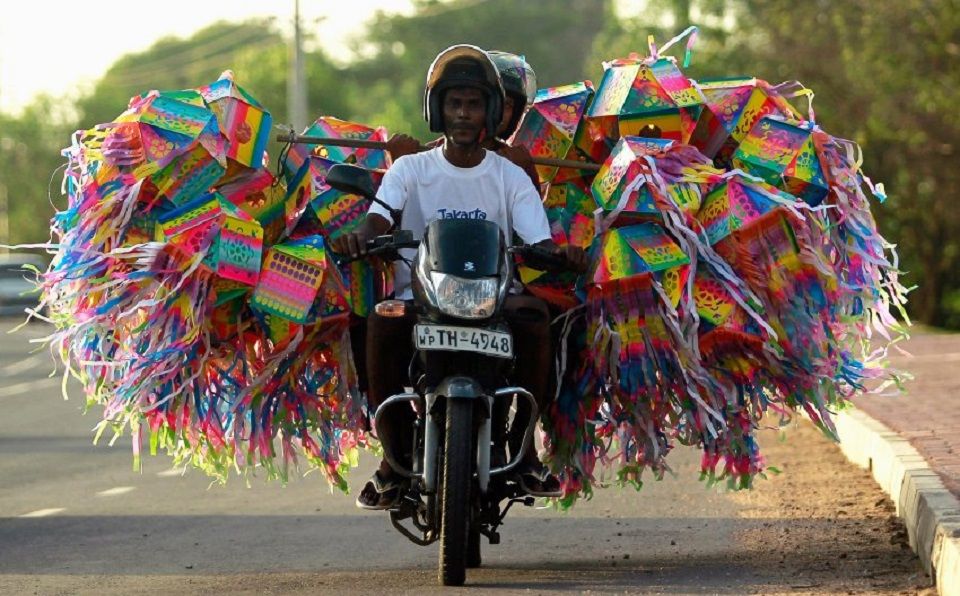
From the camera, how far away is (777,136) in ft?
24.6

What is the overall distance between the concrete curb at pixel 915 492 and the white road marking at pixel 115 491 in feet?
14.1

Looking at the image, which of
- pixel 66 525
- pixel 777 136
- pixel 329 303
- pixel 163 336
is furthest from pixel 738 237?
→ pixel 66 525

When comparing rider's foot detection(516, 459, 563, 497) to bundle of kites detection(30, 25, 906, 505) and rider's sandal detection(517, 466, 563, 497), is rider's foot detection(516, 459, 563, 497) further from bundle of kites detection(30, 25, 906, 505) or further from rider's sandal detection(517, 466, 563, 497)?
bundle of kites detection(30, 25, 906, 505)

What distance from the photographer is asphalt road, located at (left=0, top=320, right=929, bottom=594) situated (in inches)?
286

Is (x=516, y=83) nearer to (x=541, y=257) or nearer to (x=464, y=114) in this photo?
(x=464, y=114)

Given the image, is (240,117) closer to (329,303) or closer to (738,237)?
(329,303)

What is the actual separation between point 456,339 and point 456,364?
0.50 feet

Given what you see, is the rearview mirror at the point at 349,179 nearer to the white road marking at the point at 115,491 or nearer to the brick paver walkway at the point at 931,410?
the brick paver walkway at the point at 931,410

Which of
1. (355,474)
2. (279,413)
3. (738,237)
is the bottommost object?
(355,474)

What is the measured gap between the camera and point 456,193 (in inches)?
280

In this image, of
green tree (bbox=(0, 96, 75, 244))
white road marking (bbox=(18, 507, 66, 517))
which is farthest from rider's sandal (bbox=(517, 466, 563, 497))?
green tree (bbox=(0, 96, 75, 244))

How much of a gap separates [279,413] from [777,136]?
215 centimetres

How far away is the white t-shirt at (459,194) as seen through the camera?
7.09m

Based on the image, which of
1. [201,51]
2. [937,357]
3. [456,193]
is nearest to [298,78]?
[937,357]
